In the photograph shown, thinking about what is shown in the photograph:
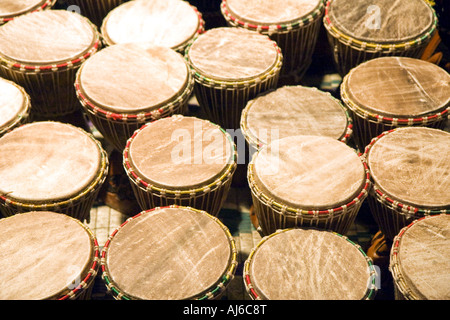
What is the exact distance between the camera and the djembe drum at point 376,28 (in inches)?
209

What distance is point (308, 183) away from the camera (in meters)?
4.24

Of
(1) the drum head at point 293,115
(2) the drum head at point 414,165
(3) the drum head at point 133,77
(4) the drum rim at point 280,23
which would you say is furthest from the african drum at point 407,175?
(3) the drum head at point 133,77

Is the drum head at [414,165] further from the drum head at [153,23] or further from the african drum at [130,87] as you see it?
the drum head at [153,23]

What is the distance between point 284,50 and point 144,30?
124 centimetres

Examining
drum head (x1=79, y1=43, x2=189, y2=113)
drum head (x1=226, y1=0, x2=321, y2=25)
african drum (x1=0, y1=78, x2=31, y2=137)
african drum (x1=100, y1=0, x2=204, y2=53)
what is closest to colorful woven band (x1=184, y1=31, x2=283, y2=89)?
drum head (x1=79, y1=43, x2=189, y2=113)

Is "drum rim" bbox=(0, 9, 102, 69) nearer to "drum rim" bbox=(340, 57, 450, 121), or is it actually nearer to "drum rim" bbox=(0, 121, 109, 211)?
"drum rim" bbox=(0, 121, 109, 211)

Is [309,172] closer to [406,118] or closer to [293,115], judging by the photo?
[293,115]

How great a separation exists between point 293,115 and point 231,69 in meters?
0.63

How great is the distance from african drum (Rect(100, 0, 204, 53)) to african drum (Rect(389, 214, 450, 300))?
251 cm

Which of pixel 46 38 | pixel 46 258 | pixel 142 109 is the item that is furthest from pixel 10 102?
pixel 46 258

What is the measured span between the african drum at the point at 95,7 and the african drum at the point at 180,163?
74.7 inches

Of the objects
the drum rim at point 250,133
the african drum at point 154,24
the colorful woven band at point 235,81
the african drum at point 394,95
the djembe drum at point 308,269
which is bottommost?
the djembe drum at point 308,269

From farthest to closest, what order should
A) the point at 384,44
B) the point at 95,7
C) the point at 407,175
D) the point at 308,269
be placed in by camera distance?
the point at 95,7 → the point at 384,44 → the point at 407,175 → the point at 308,269

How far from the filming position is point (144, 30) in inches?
217
